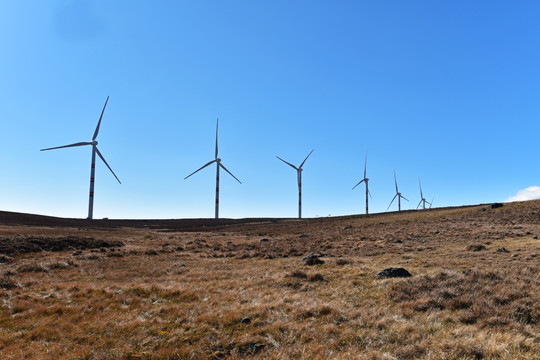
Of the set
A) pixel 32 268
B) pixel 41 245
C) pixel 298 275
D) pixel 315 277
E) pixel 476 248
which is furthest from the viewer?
pixel 41 245

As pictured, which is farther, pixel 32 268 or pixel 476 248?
pixel 476 248

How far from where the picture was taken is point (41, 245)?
1346 inches

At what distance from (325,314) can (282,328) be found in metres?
2.05

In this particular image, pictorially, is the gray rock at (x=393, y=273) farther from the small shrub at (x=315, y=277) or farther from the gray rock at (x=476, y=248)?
the gray rock at (x=476, y=248)

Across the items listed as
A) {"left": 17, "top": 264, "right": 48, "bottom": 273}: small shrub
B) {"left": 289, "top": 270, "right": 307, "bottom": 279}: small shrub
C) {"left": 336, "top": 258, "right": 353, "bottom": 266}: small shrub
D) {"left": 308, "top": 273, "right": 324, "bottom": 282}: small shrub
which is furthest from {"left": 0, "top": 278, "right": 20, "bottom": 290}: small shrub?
{"left": 336, "top": 258, "right": 353, "bottom": 266}: small shrub

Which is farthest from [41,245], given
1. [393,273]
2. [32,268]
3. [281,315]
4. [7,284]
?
[393,273]

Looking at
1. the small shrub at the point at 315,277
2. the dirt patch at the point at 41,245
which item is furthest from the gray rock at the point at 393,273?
the dirt patch at the point at 41,245

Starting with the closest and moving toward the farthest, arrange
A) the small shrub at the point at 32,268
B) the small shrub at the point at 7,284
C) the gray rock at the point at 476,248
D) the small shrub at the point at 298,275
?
the small shrub at the point at 7,284 → the small shrub at the point at 298,275 → the small shrub at the point at 32,268 → the gray rock at the point at 476,248

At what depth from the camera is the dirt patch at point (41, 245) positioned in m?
30.2

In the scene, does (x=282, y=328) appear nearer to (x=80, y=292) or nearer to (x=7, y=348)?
(x=7, y=348)

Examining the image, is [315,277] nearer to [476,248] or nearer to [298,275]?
[298,275]

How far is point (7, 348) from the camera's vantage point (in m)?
8.91

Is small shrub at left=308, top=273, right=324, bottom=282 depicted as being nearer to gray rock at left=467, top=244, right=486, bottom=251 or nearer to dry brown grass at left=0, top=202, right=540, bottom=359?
dry brown grass at left=0, top=202, right=540, bottom=359

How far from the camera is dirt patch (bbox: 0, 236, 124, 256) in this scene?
99.0 ft
